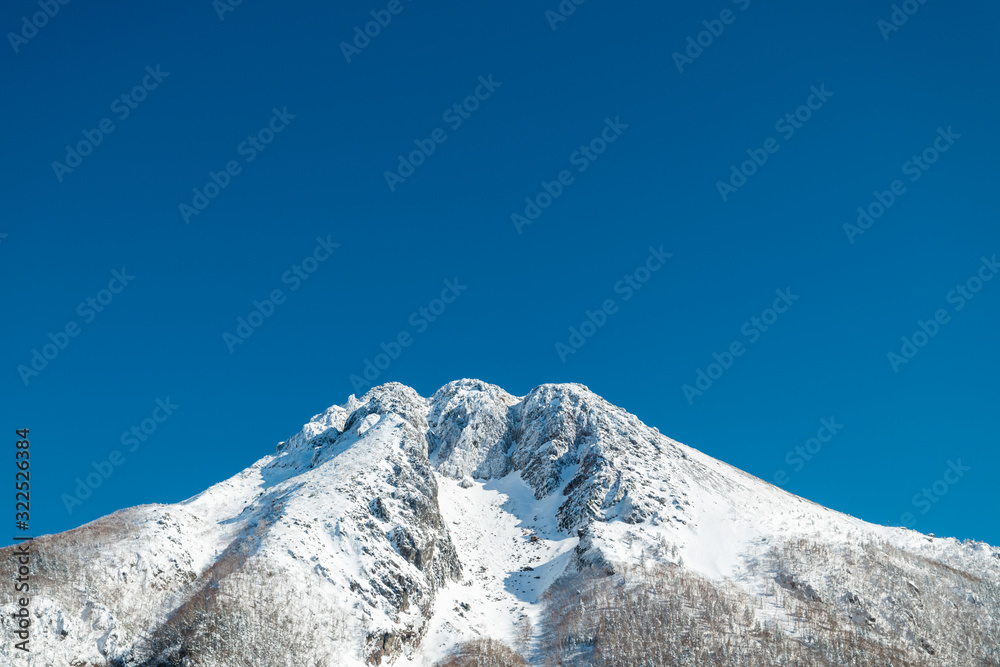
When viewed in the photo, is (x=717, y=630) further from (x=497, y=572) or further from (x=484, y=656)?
(x=497, y=572)

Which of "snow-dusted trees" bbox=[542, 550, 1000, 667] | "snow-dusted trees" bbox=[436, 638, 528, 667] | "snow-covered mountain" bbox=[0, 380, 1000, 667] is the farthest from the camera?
"snow-dusted trees" bbox=[436, 638, 528, 667]

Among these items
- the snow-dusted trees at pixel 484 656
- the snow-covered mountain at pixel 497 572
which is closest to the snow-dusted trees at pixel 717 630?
the snow-covered mountain at pixel 497 572

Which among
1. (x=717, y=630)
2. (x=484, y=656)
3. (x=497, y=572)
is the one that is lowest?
(x=484, y=656)

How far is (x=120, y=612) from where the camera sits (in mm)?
70500

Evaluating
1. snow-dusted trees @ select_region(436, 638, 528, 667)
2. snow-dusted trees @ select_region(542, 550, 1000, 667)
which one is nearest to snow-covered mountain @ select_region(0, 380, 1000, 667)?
snow-dusted trees @ select_region(542, 550, 1000, 667)

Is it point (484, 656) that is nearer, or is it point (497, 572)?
point (484, 656)

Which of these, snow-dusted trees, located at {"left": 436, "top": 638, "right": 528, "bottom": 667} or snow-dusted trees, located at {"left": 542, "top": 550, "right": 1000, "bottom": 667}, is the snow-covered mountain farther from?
snow-dusted trees, located at {"left": 436, "top": 638, "right": 528, "bottom": 667}

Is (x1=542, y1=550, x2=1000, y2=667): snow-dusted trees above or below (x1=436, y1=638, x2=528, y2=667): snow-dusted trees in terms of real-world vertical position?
above

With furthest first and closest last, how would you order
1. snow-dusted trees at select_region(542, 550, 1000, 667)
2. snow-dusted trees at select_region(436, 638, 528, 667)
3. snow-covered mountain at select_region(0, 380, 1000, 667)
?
snow-dusted trees at select_region(436, 638, 528, 667), snow-dusted trees at select_region(542, 550, 1000, 667), snow-covered mountain at select_region(0, 380, 1000, 667)

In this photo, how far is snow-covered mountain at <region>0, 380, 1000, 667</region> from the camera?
2712 inches

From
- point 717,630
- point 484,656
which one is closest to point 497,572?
point 484,656

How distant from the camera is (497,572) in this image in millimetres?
98125

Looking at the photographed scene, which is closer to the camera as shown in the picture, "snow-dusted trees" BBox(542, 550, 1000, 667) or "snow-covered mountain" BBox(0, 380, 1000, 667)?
"snow-covered mountain" BBox(0, 380, 1000, 667)

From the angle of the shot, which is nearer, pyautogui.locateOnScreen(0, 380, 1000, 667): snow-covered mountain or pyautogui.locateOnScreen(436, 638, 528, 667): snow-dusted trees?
pyautogui.locateOnScreen(0, 380, 1000, 667): snow-covered mountain
